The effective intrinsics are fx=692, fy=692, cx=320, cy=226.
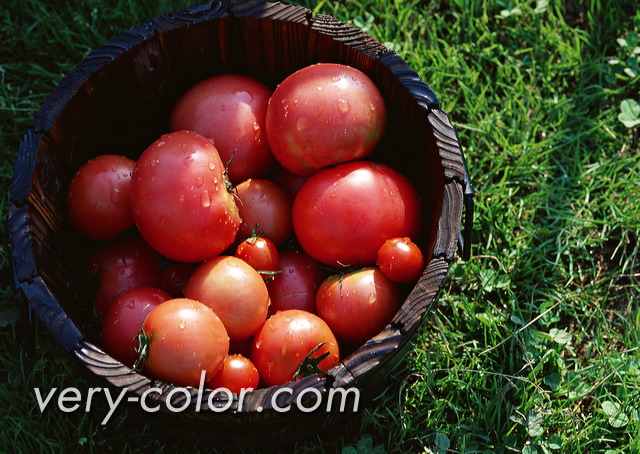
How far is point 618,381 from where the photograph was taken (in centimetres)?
240

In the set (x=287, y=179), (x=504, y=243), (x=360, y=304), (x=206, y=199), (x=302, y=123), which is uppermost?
(x=302, y=123)

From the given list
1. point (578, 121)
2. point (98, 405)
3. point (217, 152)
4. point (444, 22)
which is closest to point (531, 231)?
point (578, 121)

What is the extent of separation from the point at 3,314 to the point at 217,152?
1.12 m

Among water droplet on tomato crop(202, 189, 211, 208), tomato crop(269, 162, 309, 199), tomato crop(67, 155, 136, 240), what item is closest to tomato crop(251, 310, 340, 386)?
water droplet on tomato crop(202, 189, 211, 208)

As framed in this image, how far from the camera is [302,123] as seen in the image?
205 centimetres

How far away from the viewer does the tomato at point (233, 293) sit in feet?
6.33

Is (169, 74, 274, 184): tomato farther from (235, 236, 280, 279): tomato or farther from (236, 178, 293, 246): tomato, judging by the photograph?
(235, 236, 280, 279): tomato

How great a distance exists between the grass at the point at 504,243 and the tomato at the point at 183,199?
0.62 metres

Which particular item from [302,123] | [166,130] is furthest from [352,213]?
[166,130]

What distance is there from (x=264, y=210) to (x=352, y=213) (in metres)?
0.30

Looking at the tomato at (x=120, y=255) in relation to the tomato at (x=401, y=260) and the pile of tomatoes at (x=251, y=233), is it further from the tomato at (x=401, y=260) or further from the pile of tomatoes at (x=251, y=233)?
the tomato at (x=401, y=260)

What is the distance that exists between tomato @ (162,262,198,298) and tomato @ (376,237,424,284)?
23.3 inches

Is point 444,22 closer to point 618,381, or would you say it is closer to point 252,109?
point 252,109

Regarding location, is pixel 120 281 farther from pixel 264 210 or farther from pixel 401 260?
pixel 401 260
